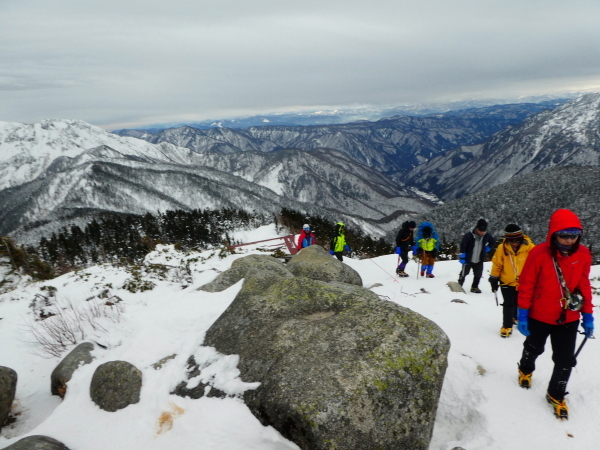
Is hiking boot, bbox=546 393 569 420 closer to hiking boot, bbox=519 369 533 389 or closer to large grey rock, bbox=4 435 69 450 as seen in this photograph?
hiking boot, bbox=519 369 533 389

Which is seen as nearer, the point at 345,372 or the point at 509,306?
the point at 345,372

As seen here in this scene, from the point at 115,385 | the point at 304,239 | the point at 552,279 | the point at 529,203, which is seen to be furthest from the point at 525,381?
the point at 529,203

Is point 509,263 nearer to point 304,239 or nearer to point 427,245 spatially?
point 427,245

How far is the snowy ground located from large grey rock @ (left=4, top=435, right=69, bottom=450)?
0.74 ft

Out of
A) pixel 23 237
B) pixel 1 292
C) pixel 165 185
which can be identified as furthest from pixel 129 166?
pixel 1 292

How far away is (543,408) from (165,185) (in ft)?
653

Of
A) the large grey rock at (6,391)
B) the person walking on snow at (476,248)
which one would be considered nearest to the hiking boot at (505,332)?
the person walking on snow at (476,248)

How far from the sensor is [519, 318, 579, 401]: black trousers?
4285 mm

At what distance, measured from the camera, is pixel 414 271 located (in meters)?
14.2

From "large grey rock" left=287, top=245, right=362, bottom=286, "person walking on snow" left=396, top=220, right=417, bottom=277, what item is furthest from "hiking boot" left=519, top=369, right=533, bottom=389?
"person walking on snow" left=396, top=220, right=417, bottom=277

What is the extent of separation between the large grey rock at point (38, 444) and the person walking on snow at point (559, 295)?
265 inches

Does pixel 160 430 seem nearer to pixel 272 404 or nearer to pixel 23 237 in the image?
pixel 272 404

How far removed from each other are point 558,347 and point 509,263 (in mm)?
2623

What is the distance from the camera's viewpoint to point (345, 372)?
3971mm
